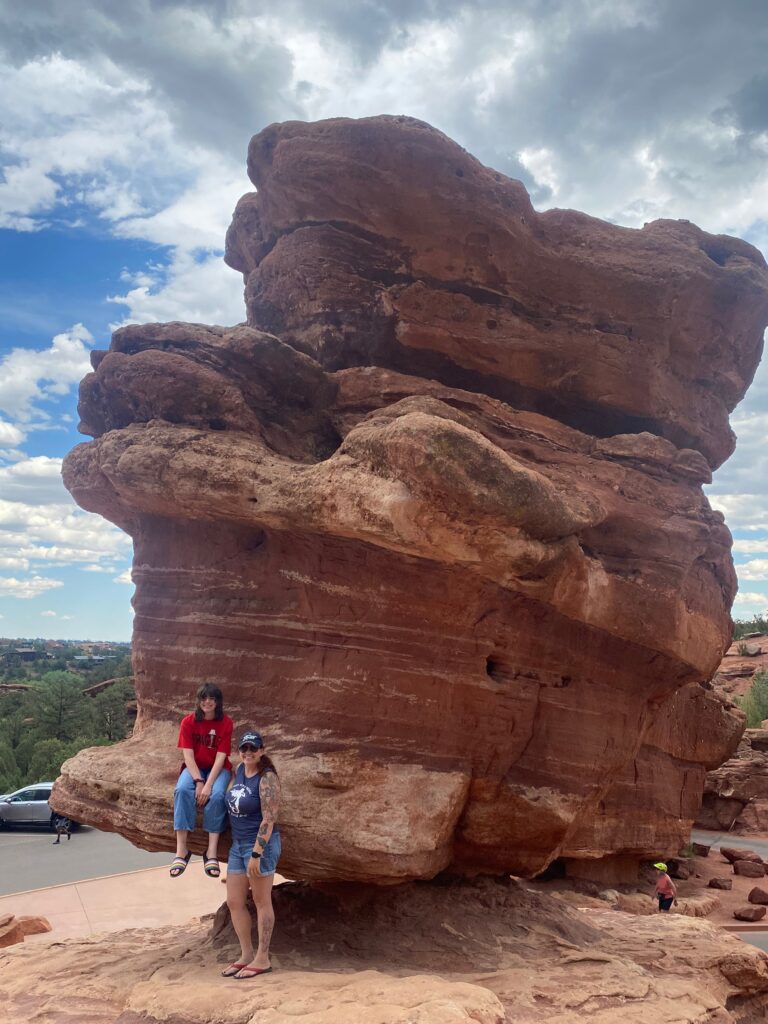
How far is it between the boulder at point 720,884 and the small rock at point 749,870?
1.70m

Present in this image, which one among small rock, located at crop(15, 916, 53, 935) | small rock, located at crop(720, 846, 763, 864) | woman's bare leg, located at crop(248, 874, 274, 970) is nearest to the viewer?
woman's bare leg, located at crop(248, 874, 274, 970)

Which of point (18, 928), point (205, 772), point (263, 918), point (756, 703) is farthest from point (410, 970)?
point (756, 703)

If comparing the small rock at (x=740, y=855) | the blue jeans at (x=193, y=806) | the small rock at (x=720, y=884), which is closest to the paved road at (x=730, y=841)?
the small rock at (x=740, y=855)

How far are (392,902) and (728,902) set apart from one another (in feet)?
39.5

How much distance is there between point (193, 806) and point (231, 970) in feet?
4.77

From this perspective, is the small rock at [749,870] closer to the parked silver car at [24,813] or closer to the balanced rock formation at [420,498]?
the balanced rock formation at [420,498]

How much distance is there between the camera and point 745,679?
38.9 m

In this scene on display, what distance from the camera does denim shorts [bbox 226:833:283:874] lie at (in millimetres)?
6957

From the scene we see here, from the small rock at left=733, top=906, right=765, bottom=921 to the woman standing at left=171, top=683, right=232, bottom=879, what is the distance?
12658 mm

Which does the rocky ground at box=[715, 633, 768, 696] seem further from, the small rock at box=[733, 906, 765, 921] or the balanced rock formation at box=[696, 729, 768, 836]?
the small rock at box=[733, 906, 765, 921]

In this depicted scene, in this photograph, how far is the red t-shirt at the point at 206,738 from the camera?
7.60 m

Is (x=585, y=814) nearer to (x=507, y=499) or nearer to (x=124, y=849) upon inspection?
(x=507, y=499)

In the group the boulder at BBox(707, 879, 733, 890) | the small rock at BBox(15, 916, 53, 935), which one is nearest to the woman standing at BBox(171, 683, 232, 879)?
the small rock at BBox(15, 916, 53, 935)

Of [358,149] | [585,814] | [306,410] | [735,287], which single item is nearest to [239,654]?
[306,410]
